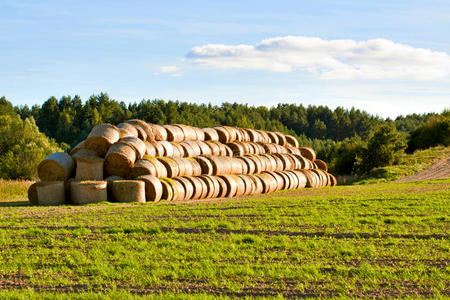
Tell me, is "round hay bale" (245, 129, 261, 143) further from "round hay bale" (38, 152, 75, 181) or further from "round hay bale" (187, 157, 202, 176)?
"round hay bale" (38, 152, 75, 181)

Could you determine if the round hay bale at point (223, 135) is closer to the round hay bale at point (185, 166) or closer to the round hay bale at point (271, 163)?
the round hay bale at point (271, 163)

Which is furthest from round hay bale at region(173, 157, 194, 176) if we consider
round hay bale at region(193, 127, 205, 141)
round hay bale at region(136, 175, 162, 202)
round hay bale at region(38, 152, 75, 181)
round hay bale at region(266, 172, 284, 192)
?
round hay bale at region(266, 172, 284, 192)

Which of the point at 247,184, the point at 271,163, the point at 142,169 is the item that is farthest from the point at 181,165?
the point at 271,163

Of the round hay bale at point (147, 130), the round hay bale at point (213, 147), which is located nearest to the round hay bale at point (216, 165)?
the round hay bale at point (213, 147)

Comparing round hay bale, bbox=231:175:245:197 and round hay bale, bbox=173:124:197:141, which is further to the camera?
round hay bale, bbox=173:124:197:141

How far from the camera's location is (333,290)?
271 inches

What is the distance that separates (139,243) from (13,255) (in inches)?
85.5

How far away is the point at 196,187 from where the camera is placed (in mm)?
23094

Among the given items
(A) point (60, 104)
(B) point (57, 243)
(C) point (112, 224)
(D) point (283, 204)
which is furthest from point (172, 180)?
(A) point (60, 104)

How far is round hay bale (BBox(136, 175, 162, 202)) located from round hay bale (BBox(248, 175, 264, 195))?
785 cm

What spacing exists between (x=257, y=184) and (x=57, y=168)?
415 inches

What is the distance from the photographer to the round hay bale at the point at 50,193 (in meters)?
20.3

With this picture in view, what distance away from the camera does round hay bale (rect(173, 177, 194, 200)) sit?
2253 cm

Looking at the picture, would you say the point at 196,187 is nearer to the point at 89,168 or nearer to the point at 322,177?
the point at 89,168
